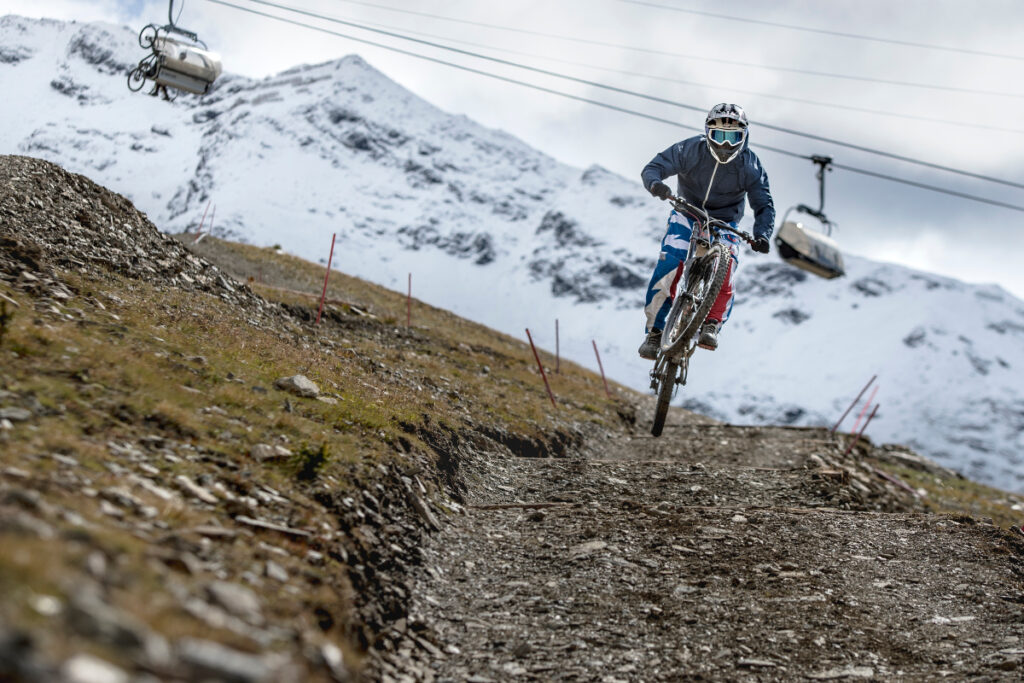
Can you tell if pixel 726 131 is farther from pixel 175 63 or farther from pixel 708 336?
pixel 175 63

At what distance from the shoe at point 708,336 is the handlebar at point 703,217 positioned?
53.3 inches

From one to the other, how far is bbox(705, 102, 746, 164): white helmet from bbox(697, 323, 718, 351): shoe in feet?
8.37

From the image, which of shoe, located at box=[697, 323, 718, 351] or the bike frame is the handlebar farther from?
shoe, located at box=[697, 323, 718, 351]

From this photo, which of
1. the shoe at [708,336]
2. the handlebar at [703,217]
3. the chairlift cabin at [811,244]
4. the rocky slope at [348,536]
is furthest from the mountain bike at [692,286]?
the chairlift cabin at [811,244]

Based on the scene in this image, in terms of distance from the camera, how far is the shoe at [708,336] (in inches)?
478

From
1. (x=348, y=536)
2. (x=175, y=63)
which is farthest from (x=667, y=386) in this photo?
(x=175, y=63)

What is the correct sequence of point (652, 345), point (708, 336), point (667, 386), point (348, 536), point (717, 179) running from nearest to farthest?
point (348, 536) → point (708, 336) → point (667, 386) → point (717, 179) → point (652, 345)

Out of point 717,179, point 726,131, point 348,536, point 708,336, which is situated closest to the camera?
point 348,536

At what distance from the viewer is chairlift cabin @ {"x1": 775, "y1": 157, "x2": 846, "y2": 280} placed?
22.7 metres

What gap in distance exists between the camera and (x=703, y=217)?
41.7ft

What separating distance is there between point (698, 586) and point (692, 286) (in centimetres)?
566

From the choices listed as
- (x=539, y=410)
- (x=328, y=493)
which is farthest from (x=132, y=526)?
(x=539, y=410)

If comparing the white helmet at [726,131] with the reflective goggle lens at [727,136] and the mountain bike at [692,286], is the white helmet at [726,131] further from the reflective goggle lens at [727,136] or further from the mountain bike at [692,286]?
the mountain bike at [692,286]

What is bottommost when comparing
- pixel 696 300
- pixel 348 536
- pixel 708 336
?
pixel 348 536
